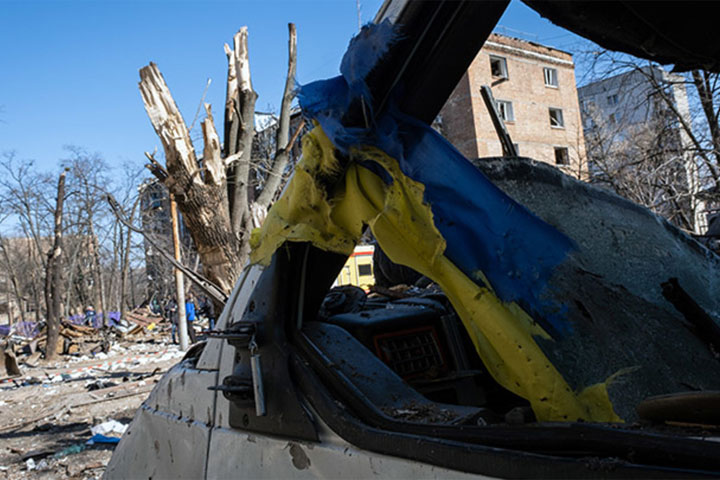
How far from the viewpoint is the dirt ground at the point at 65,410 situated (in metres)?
6.42

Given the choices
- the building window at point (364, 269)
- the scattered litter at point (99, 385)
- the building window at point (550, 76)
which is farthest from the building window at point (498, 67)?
the scattered litter at point (99, 385)

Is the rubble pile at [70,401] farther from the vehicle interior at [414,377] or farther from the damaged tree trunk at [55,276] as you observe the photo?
the vehicle interior at [414,377]

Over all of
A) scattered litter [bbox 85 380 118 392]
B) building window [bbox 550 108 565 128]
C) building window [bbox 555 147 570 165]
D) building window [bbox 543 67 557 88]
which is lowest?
scattered litter [bbox 85 380 118 392]

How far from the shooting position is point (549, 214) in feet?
7.38

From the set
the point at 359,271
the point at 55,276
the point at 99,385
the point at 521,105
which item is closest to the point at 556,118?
the point at 521,105

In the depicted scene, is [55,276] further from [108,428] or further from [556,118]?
[556,118]

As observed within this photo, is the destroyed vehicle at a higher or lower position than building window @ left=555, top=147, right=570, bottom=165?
lower

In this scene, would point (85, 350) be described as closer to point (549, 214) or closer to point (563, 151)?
point (549, 214)

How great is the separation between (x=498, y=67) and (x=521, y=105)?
273cm

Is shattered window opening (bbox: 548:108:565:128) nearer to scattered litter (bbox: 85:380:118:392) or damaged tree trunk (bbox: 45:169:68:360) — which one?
damaged tree trunk (bbox: 45:169:68:360)

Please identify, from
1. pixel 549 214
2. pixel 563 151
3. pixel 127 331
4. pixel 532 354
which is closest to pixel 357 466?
pixel 532 354

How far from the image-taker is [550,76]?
119 feet

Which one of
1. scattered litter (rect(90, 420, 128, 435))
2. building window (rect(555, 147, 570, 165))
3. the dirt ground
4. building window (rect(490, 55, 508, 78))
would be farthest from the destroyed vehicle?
building window (rect(555, 147, 570, 165))

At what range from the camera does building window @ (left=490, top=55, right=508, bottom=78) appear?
1340 inches
